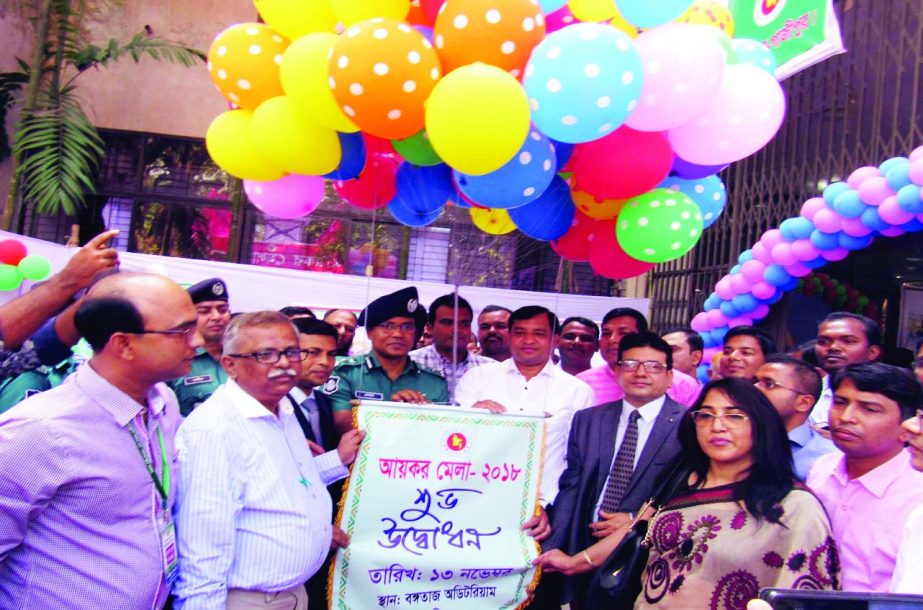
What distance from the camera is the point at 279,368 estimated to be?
2.29 metres

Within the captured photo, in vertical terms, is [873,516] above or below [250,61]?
below

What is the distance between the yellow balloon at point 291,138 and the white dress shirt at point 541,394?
4.28 ft

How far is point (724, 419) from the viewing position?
2.31m

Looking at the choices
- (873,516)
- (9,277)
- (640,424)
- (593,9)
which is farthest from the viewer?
(9,277)

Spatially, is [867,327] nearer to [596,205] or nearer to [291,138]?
[596,205]

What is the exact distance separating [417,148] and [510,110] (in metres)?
0.62

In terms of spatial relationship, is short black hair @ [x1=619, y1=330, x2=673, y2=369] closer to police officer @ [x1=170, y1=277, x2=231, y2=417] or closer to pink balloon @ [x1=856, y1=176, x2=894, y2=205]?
police officer @ [x1=170, y1=277, x2=231, y2=417]

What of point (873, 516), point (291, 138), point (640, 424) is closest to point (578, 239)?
point (640, 424)

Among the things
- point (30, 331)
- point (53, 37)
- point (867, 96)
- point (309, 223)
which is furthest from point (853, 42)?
point (53, 37)

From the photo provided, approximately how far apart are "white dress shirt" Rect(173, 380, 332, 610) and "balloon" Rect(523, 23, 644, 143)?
1352 millimetres

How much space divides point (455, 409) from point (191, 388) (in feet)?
4.04

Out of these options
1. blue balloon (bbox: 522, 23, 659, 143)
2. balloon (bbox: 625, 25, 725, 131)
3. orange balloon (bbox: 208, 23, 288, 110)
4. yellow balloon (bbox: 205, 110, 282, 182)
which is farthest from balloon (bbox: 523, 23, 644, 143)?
yellow balloon (bbox: 205, 110, 282, 182)

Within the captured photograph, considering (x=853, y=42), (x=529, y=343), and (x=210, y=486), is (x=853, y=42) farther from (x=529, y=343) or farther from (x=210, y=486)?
(x=210, y=486)

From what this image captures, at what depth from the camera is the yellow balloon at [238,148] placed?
3.04m
